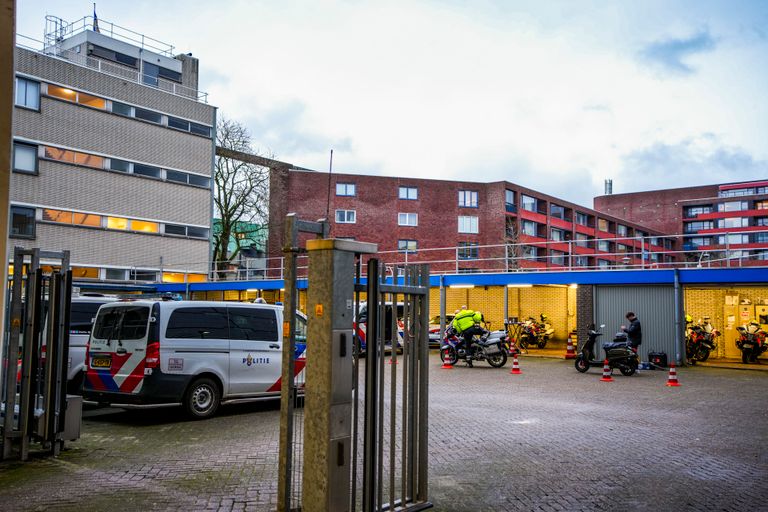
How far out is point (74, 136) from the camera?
3062 cm

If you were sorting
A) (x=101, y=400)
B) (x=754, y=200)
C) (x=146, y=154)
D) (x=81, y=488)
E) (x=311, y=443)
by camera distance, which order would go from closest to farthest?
(x=311, y=443)
(x=81, y=488)
(x=101, y=400)
(x=146, y=154)
(x=754, y=200)

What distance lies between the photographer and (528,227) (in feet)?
200

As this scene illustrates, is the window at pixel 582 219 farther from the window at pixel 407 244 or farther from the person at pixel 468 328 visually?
the person at pixel 468 328

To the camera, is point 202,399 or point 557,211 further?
point 557,211

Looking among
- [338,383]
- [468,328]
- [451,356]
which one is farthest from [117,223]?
[338,383]

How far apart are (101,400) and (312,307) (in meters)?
6.55

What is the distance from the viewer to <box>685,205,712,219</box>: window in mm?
88625

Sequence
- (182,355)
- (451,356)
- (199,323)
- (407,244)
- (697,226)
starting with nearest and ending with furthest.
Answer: (182,355) → (199,323) → (451,356) → (407,244) → (697,226)

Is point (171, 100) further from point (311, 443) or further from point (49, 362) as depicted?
point (311, 443)

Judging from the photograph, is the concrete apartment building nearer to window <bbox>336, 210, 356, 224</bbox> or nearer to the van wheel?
window <bbox>336, 210, 356, 224</bbox>

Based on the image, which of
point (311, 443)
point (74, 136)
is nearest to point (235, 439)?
point (311, 443)

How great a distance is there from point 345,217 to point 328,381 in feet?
154

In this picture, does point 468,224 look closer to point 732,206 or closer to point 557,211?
point 557,211

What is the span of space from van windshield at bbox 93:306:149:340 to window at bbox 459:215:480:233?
45.2m
